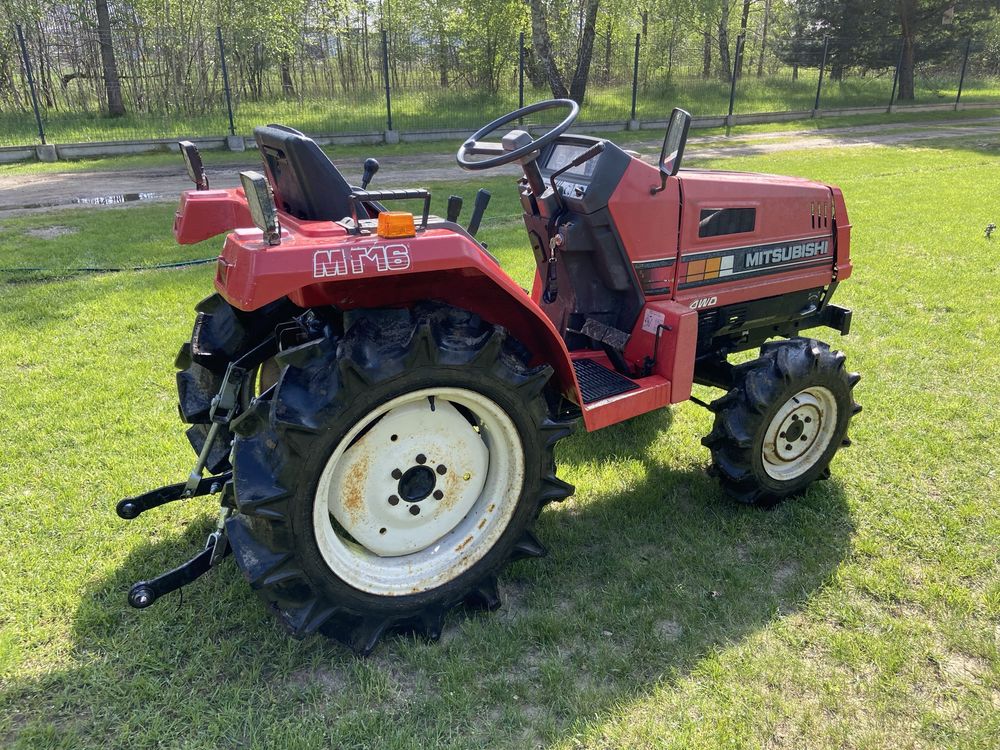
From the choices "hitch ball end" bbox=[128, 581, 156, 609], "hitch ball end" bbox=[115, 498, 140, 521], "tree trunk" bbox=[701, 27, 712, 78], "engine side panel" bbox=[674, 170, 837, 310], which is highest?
"tree trunk" bbox=[701, 27, 712, 78]

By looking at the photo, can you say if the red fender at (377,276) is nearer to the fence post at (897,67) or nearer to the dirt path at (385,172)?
the dirt path at (385,172)

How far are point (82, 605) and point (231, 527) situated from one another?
0.83m

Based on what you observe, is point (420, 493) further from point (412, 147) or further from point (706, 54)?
point (706, 54)

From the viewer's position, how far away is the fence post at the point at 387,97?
14.9m

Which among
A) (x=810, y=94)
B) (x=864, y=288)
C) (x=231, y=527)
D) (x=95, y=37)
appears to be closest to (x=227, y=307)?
(x=231, y=527)

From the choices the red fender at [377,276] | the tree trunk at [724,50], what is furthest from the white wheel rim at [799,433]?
the tree trunk at [724,50]

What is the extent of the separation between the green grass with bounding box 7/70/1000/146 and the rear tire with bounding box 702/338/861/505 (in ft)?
47.5

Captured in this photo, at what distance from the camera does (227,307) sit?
8.91ft

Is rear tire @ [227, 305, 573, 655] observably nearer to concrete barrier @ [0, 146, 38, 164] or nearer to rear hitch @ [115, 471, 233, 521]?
rear hitch @ [115, 471, 233, 521]

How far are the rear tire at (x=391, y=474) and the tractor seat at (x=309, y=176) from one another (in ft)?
1.50

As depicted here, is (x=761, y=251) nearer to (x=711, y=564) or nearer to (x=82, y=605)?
(x=711, y=564)

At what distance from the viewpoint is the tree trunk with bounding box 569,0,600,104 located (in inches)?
747

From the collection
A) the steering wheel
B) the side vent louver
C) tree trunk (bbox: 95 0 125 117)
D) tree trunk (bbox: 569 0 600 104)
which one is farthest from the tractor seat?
tree trunk (bbox: 569 0 600 104)

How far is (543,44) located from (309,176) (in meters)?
17.5
